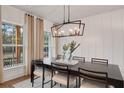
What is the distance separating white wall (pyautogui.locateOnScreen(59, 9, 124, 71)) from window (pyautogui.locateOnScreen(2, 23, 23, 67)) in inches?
106

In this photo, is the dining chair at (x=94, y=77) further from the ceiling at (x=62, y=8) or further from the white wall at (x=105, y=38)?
the white wall at (x=105, y=38)

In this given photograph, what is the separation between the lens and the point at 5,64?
13.4 ft

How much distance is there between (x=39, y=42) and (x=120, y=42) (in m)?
3.19

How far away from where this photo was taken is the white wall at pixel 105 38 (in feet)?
14.2

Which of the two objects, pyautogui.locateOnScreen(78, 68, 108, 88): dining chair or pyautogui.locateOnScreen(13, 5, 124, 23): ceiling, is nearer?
pyautogui.locateOnScreen(78, 68, 108, 88): dining chair

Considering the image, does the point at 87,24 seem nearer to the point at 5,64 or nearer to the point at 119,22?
the point at 119,22

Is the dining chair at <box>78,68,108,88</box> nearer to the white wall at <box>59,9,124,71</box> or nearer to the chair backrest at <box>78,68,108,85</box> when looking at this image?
the chair backrest at <box>78,68,108,85</box>

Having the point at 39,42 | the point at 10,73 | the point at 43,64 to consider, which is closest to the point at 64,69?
the point at 43,64

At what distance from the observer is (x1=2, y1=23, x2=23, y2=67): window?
3960 millimetres

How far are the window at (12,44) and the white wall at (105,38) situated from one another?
106 inches

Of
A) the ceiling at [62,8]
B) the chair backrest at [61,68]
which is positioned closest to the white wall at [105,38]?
the ceiling at [62,8]

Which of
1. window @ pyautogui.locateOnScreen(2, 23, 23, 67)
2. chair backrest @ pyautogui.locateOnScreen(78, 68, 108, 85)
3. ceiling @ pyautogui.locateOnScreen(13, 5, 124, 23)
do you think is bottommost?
chair backrest @ pyautogui.locateOnScreen(78, 68, 108, 85)

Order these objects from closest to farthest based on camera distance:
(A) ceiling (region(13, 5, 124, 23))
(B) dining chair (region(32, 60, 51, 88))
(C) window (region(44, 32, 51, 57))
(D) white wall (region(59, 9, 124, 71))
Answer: (B) dining chair (region(32, 60, 51, 88))
(A) ceiling (region(13, 5, 124, 23))
(D) white wall (region(59, 9, 124, 71))
(C) window (region(44, 32, 51, 57))

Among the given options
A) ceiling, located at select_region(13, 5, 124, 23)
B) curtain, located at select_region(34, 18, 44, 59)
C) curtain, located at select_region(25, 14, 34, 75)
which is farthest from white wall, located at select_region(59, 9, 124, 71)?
curtain, located at select_region(25, 14, 34, 75)
